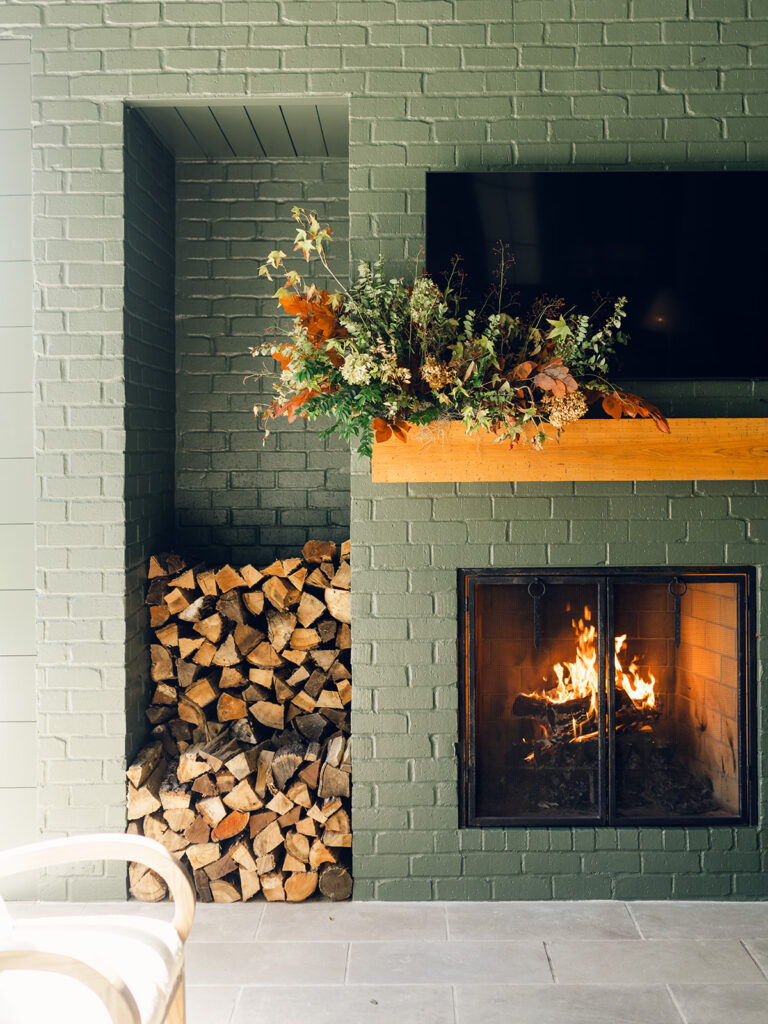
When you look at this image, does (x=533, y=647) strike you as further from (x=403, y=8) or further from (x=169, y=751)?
(x=403, y=8)

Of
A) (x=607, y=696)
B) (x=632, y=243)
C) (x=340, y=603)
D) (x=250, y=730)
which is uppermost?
(x=632, y=243)

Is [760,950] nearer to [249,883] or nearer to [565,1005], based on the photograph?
[565,1005]

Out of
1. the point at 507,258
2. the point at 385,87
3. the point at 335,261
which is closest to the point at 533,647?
the point at 507,258

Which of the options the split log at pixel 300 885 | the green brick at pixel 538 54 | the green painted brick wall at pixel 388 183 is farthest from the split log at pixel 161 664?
the green brick at pixel 538 54

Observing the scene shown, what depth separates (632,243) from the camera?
2.72 m

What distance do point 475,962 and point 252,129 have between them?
2.88 meters

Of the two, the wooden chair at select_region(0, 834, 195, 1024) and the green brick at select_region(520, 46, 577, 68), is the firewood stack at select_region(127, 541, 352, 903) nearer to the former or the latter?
the wooden chair at select_region(0, 834, 195, 1024)

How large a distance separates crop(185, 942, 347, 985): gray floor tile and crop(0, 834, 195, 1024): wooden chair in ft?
1.86

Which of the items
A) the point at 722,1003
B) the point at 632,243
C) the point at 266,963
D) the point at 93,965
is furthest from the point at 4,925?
the point at 632,243

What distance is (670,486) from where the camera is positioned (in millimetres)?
2814

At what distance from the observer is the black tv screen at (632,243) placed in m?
2.71

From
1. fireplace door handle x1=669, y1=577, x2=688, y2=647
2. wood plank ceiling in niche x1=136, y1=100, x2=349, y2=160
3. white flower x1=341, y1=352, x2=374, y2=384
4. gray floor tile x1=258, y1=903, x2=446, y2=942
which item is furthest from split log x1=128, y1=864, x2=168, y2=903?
wood plank ceiling in niche x1=136, y1=100, x2=349, y2=160

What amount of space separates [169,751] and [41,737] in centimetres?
44

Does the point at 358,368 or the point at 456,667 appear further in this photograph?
the point at 456,667
